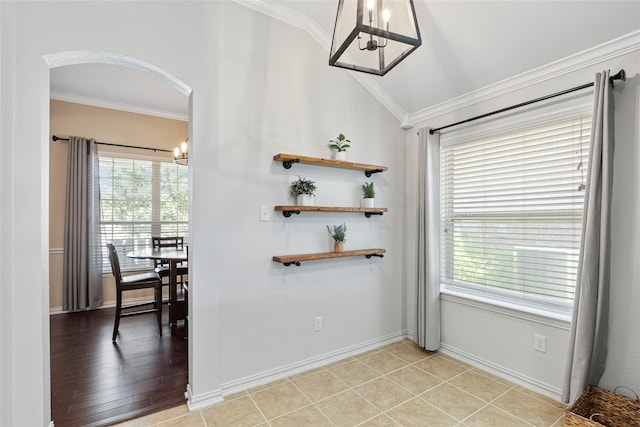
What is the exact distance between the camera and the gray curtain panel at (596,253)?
1.91 metres

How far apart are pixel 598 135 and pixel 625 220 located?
56cm

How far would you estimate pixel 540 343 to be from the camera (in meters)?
2.31

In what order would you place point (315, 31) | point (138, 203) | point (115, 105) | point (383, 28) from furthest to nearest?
point (138, 203) < point (115, 105) < point (315, 31) < point (383, 28)

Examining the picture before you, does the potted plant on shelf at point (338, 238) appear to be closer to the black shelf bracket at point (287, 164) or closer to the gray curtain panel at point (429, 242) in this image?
the black shelf bracket at point (287, 164)

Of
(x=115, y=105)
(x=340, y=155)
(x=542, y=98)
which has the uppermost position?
(x=115, y=105)

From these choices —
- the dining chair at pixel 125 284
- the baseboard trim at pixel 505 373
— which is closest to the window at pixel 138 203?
the dining chair at pixel 125 284

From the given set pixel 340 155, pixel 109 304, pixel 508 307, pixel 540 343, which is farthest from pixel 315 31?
pixel 109 304

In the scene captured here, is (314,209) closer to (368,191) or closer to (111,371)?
(368,191)

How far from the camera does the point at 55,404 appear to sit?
2.10 meters

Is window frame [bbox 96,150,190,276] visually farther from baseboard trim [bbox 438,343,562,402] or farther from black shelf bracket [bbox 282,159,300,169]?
baseboard trim [bbox 438,343,562,402]

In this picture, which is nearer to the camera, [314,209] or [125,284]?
[314,209]

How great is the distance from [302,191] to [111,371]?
217 cm

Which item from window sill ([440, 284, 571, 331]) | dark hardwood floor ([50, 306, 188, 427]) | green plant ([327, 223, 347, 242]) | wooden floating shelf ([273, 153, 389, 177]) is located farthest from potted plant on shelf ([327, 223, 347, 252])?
dark hardwood floor ([50, 306, 188, 427])

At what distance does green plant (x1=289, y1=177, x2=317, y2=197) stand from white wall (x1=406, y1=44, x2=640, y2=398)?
1.48m
